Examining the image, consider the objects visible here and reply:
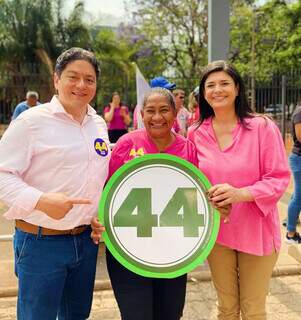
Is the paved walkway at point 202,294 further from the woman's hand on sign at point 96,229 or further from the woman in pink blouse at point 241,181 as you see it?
the woman's hand on sign at point 96,229

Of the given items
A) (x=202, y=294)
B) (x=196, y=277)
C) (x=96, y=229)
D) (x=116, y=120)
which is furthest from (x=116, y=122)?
(x=96, y=229)

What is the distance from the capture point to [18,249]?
2086 millimetres

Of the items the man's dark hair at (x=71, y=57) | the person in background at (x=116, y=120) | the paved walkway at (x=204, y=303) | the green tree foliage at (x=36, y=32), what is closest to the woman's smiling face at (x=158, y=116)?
the man's dark hair at (x=71, y=57)

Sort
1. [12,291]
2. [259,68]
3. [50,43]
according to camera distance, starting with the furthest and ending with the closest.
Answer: [259,68], [50,43], [12,291]

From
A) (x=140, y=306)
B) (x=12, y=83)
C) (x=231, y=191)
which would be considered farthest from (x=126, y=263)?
(x=12, y=83)

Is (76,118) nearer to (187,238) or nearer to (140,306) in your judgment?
(187,238)

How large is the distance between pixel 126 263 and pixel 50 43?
20058mm

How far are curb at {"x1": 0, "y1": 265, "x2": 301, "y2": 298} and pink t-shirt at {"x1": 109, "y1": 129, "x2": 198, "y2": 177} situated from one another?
1842mm

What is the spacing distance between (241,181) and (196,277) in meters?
1.95

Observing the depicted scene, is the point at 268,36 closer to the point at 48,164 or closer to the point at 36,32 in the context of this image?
the point at 36,32

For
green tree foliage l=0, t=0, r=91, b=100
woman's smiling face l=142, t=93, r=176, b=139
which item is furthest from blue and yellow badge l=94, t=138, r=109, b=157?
green tree foliage l=0, t=0, r=91, b=100

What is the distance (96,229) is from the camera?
81.0 inches

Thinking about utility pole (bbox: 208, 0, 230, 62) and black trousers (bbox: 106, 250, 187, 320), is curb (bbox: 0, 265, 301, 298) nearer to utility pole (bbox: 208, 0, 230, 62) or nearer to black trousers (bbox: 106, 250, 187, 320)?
black trousers (bbox: 106, 250, 187, 320)

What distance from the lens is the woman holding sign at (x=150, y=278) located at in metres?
2.21
